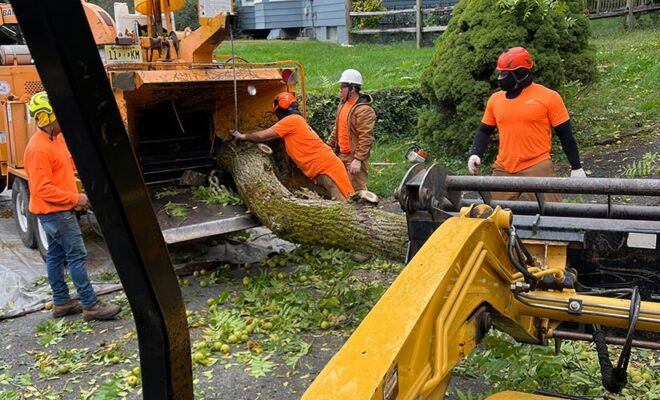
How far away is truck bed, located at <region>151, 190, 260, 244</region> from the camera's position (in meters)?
6.02

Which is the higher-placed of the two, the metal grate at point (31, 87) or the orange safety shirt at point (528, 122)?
the metal grate at point (31, 87)

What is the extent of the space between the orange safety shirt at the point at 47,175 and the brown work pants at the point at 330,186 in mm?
2461

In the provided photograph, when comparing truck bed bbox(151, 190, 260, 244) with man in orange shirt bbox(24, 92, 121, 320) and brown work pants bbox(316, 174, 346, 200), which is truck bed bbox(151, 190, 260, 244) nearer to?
man in orange shirt bbox(24, 92, 121, 320)

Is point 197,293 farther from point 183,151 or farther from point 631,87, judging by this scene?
point 631,87

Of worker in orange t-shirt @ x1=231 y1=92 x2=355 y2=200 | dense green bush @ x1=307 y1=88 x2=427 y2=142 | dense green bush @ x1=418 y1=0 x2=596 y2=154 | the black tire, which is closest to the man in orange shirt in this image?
the black tire

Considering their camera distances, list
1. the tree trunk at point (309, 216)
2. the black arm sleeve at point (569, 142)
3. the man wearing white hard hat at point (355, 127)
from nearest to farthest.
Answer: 1. the tree trunk at point (309, 216)
2. the black arm sleeve at point (569, 142)
3. the man wearing white hard hat at point (355, 127)

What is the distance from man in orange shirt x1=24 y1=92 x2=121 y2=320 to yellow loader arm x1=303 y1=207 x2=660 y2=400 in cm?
384

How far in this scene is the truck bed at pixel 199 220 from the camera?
237 inches

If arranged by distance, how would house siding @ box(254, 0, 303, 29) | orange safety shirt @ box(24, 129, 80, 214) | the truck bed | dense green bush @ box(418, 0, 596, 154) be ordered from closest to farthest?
orange safety shirt @ box(24, 129, 80, 214)
the truck bed
dense green bush @ box(418, 0, 596, 154)
house siding @ box(254, 0, 303, 29)

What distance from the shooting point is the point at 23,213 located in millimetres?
7516

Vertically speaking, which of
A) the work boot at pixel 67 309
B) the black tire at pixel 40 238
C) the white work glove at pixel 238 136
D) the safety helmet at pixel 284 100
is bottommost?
the work boot at pixel 67 309

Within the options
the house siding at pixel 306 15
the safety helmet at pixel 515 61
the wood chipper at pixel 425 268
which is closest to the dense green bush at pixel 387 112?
the safety helmet at pixel 515 61

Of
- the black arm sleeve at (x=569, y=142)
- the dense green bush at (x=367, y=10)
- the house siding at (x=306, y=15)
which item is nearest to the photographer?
the black arm sleeve at (x=569, y=142)

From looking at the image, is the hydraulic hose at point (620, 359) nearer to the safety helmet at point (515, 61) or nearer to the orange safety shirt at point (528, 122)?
the orange safety shirt at point (528, 122)
